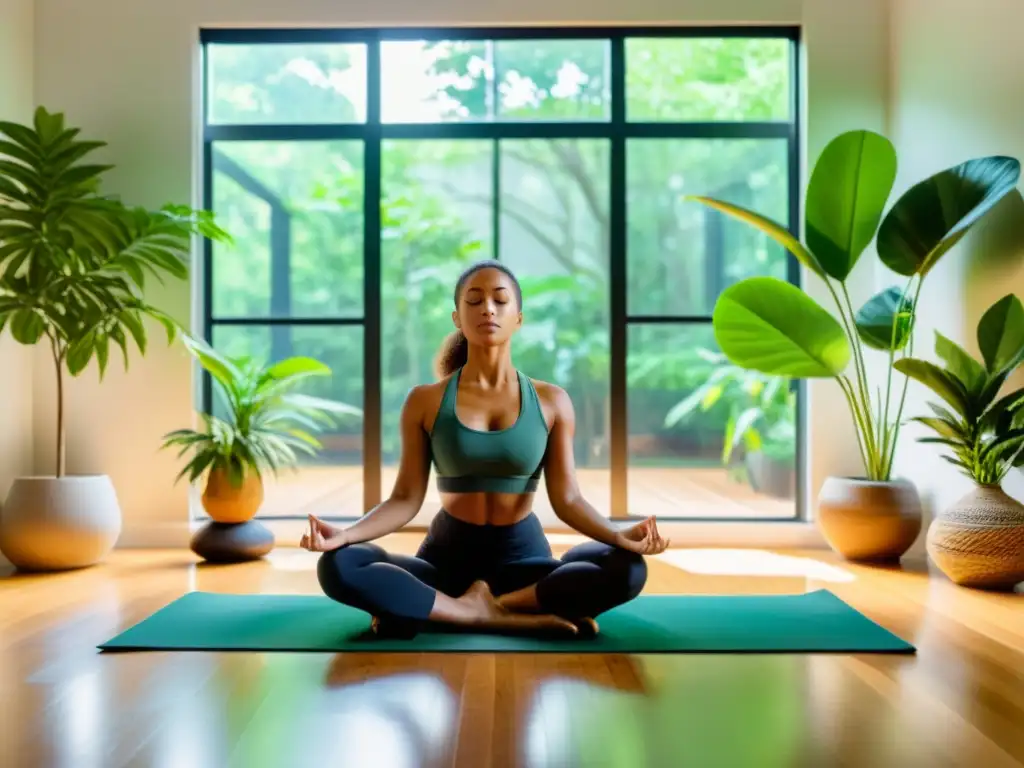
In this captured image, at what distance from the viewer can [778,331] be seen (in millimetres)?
3840

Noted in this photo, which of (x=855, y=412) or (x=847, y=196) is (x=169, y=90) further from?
(x=855, y=412)

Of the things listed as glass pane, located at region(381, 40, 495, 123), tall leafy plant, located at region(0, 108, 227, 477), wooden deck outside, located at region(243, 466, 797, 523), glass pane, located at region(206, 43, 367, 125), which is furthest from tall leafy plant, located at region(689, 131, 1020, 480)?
tall leafy plant, located at region(0, 108, 227, 477)

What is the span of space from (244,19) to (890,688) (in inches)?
156

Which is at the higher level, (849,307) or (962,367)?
(849,307)

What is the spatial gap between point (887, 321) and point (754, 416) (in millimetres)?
878

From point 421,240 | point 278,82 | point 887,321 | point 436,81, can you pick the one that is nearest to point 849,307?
point 887,321

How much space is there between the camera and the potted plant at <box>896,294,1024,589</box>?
10.7 feet

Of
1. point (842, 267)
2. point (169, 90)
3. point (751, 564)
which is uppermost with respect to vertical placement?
point (169, 90)

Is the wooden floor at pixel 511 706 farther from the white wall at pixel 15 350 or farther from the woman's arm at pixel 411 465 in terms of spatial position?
the white wall at pixel 15 350

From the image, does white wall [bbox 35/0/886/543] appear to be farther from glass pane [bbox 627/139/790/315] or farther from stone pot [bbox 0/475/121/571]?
stone pot [bbox 0/475/121/571]

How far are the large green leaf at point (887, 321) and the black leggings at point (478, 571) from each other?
6.37 ft

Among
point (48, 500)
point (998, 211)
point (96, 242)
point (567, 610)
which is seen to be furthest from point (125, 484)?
point (998, 211)

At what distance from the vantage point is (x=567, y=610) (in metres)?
2.50

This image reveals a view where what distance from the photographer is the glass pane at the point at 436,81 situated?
4574mm
